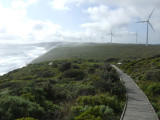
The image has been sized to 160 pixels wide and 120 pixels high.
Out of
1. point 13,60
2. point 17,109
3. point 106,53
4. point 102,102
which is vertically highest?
point 106,53

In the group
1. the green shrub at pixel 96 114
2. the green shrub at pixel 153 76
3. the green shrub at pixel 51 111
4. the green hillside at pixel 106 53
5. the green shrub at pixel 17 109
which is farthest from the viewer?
the green hillside at pixel 106 53

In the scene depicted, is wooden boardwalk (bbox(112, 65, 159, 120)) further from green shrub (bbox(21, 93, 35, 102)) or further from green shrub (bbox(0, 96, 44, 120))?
Result: green shrub (bbox(21, 93, 35, 102))

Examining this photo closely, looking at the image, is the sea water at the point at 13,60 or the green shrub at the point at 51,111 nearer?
the green shrub at the point at 51,111

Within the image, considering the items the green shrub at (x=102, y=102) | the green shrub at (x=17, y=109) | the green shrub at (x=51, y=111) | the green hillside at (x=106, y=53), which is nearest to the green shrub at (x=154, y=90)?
the green shrub at (x=102, y=102)

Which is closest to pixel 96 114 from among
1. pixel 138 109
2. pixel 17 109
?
pixel 138 109

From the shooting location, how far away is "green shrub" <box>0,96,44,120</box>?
6392 mm

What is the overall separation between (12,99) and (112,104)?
488 centimetres

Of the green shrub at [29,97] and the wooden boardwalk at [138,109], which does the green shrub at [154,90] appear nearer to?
the wooden boardwalk at [138,109]

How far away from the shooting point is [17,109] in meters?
6.67

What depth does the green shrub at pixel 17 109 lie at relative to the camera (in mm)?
6392

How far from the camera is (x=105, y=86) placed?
10.5 m

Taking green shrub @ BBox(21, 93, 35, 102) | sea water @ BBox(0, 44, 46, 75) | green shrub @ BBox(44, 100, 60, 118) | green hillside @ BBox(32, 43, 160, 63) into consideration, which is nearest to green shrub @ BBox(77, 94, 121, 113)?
green shrub @ BBox(44, 100, 60, 118)

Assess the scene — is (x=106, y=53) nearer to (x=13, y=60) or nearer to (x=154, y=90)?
(x=13, y=60)

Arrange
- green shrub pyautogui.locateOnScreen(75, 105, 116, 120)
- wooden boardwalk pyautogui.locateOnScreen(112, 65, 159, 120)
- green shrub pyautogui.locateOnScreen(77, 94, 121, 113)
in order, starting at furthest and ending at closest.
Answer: green shrub pyautogui.locateOnScreen(77, 94, 121, 113), wooden boardwalk pyautogui.locateOnScreen(112, 65, 159, 120), green shrub pyautogui.locateOnScreen(75, 105, 116, 120)
